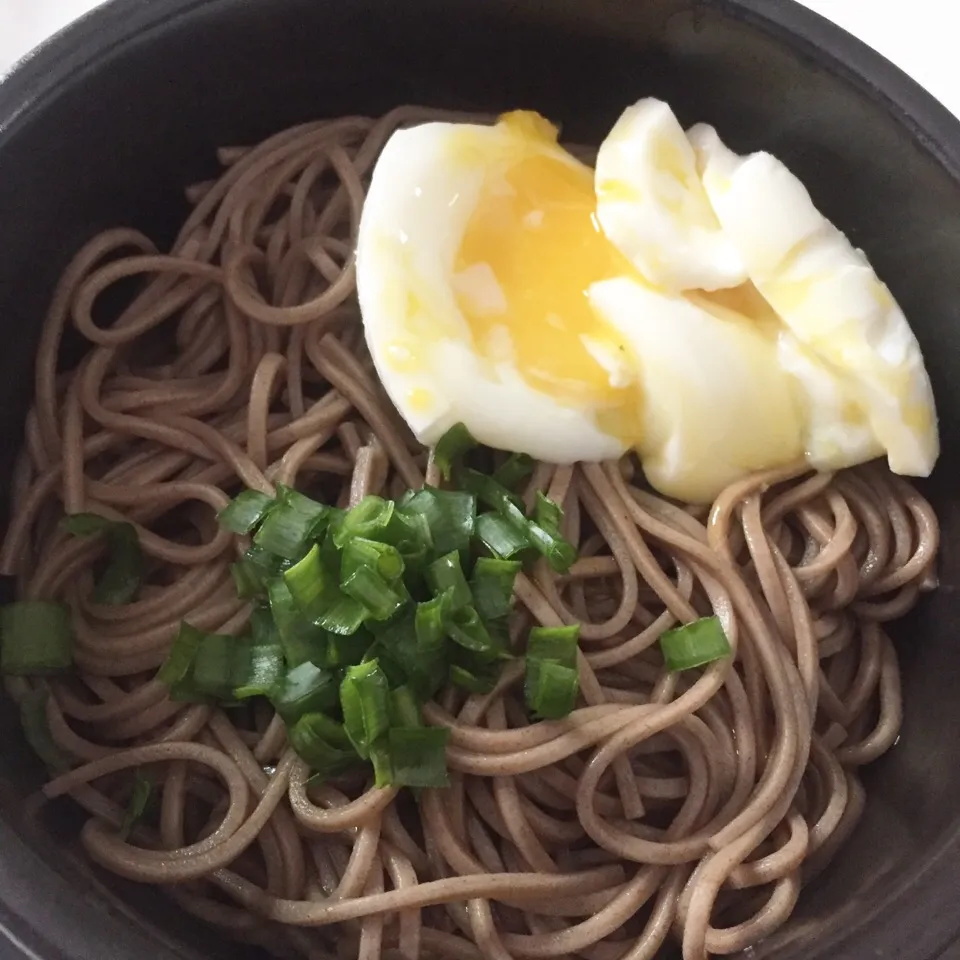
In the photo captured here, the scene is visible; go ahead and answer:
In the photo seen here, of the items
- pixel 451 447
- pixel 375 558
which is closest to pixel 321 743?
pixel 375 558

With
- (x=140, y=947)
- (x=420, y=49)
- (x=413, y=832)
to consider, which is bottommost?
(x=140, y=947)

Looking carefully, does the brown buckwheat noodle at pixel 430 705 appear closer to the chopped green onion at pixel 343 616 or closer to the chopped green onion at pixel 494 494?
the chopped green onion at pixel 494 494

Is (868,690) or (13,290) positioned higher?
(868,690)

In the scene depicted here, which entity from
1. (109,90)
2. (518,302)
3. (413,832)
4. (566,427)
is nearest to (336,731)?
(413,832)

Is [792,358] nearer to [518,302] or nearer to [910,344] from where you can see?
[910,344]

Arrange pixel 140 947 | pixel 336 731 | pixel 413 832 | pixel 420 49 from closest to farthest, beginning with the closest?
pixel 140 947 → pixel 336 731 → pixel 413 832 → pixel 420 49

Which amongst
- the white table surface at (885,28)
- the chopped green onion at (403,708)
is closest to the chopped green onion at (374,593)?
the chopped green onion at (403,708)

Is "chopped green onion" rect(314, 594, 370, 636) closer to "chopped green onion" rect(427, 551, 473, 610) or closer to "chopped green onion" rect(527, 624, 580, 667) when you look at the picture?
"chopped green onion" rect(427, 551, 473, 610)
